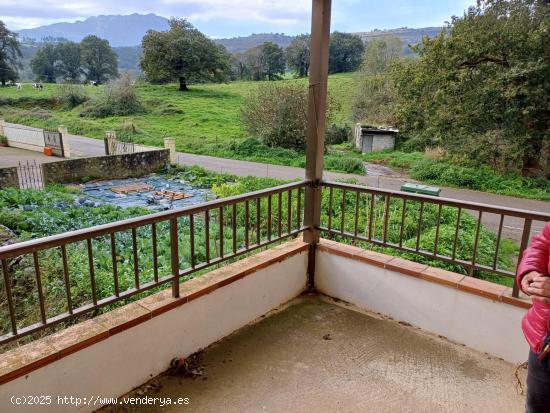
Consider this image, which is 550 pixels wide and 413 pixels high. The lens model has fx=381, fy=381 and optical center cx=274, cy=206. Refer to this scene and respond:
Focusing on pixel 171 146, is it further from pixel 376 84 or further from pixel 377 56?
pixel 377 56

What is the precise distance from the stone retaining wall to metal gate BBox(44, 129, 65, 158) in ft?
9.97

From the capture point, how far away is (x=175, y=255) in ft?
6.56

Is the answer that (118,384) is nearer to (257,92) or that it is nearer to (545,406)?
(545,406)

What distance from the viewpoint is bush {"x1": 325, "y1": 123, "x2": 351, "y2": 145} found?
53.5 ft

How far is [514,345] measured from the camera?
84.6 inches

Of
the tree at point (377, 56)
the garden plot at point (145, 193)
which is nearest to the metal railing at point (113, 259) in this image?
the garden plot at point (145, 193)

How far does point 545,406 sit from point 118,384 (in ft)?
5.71

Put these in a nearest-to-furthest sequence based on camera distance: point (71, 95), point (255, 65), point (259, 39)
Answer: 1. point (259, 39)
2. point (255, 65)
3. point (71, 95)

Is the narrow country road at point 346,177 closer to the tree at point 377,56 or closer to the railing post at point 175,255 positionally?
the railing post at point 175,255

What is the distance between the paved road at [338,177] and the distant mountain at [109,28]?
6260 millimetres

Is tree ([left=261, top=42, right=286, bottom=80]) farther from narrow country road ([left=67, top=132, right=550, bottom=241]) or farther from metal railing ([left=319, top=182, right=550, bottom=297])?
metal railing ([left=319, top=182, right=550, bottom=297])

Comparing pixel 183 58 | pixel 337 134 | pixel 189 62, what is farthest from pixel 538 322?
pixel 183 58

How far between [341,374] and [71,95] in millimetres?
25198

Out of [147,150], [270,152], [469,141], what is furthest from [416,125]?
[147,150]
